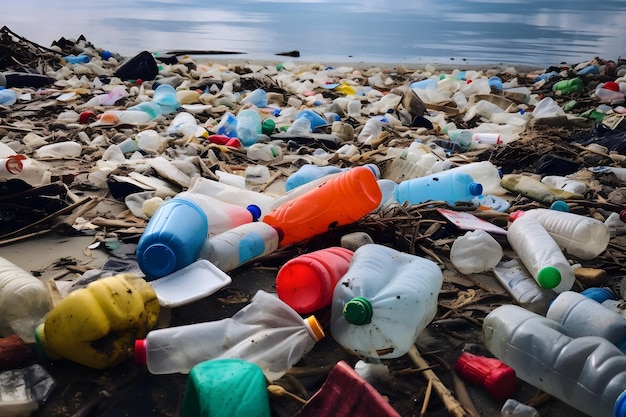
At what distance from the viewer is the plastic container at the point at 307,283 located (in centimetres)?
190

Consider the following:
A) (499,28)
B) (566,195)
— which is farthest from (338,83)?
(499,28)

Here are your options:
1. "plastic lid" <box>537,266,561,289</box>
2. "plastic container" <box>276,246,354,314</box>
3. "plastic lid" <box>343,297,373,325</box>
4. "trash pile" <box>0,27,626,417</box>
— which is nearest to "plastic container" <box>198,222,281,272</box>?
"trash pile" <box>0,27,626,417</box>

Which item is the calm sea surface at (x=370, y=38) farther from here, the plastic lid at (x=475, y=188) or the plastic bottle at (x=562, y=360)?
the plastic bottle at (x=562, y=360)

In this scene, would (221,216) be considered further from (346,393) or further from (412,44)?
(412,44)

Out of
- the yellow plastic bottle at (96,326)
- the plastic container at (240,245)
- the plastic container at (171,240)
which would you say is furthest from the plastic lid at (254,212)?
the yellow plastic bottle at (96,326)

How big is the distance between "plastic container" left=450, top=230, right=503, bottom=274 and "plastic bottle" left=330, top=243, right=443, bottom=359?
0.45 m

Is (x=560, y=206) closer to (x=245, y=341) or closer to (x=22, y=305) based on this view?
(x=245, y=341)

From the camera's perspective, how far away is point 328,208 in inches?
99.0

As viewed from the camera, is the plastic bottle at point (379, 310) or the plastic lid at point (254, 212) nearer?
the plastic bottle at point (379, 310)

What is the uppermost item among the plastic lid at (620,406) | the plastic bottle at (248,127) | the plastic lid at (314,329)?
the plastic lid at (620,406)

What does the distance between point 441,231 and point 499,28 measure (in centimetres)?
1734

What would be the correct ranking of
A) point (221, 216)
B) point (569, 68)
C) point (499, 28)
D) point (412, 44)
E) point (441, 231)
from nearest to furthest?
point (221, 216) → point (441, 231) → point (569, 68) → point (412, 44) → point (499, 28)

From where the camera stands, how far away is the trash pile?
1.57 m

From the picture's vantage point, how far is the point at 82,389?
1.58 m
